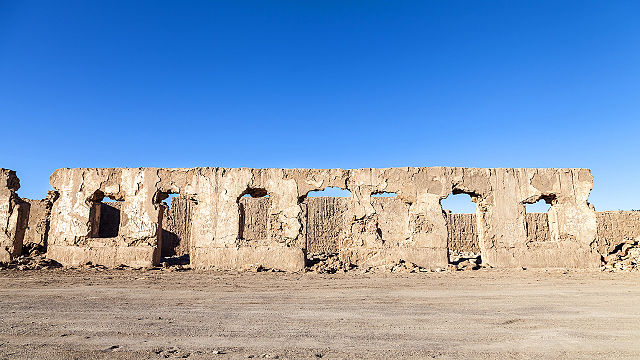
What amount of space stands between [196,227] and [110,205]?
1146cm

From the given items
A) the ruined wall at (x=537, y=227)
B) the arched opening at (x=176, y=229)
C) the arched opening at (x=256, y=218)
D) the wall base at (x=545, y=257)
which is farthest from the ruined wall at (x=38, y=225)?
the ruined wall at (x=537, y=227)

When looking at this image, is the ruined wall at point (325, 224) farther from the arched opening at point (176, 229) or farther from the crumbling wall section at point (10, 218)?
the crumbling wall section at point (10, 218)

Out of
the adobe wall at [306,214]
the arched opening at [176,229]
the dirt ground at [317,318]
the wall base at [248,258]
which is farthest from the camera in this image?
the arched opening at [176,229]

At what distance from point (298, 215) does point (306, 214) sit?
0.68 ft

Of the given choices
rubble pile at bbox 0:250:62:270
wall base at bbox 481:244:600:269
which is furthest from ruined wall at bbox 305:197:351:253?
rubble pile at bbox 0:250:62:270

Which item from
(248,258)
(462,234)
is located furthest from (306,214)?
(462,234)

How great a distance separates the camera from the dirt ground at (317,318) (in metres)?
3.32

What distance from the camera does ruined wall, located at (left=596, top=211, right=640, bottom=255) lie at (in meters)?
20.6

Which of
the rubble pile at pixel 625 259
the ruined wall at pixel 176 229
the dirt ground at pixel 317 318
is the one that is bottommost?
the dirt ground at pixel 317 318

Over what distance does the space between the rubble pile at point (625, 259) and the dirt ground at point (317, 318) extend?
233 cm

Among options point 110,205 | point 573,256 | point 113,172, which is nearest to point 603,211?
point 573,256

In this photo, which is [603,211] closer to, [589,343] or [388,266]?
[388,266]

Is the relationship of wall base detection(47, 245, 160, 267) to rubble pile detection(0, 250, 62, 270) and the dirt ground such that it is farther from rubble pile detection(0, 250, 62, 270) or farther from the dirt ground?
the dirt ground

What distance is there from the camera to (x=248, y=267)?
31.1 feet
